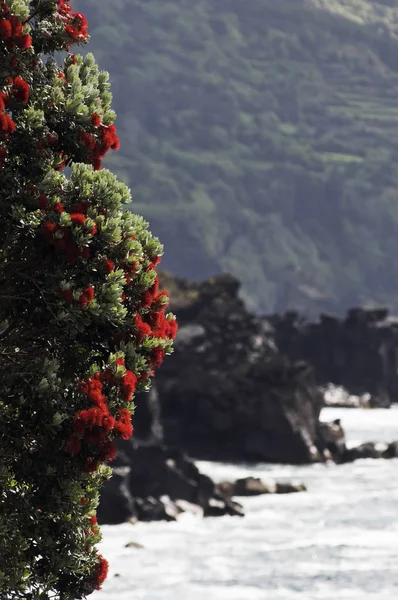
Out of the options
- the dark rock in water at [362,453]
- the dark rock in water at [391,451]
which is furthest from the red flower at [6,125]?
the dark rock in water at [391,451]

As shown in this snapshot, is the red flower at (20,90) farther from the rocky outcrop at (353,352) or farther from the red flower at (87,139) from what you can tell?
the rocky outcrop at (353,352)

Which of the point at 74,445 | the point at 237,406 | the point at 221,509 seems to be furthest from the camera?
the point at 237,406

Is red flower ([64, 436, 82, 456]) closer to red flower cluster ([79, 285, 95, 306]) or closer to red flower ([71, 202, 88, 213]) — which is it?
red flower cluster ([79, 285, 95, 306])

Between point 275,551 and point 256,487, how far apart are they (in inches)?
753

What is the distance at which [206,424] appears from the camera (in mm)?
105938

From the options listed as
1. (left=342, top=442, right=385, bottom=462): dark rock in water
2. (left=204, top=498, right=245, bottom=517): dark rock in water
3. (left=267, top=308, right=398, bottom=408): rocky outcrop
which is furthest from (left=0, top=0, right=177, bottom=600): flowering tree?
(left=267, top=308, right=398, bottom=408): rocky outcrop

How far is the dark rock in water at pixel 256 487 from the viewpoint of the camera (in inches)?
Result: 3103

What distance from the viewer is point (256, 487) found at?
80.2 metres

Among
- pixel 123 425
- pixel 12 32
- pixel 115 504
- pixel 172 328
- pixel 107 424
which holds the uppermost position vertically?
pixel 12 32

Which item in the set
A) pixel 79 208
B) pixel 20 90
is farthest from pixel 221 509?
pixel 20 90

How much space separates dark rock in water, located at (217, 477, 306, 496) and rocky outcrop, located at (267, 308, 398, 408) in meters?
92.0

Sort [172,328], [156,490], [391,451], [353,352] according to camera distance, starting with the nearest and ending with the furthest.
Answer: [172,328]
[156,490]
[391,451]
[353,352]

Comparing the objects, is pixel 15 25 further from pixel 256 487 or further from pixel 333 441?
pixel 333 441

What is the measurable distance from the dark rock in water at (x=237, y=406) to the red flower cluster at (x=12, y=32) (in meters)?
78.8
